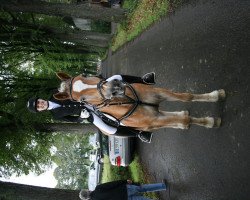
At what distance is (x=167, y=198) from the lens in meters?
11.5

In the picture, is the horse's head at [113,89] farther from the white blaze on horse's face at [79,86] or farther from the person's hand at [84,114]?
the person's hand at [84,114]

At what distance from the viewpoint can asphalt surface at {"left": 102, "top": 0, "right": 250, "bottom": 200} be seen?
7270 millimetres

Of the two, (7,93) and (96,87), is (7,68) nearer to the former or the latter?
(7,93)

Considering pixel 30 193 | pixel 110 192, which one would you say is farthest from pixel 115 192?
pixel 30 193

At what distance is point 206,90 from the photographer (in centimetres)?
884

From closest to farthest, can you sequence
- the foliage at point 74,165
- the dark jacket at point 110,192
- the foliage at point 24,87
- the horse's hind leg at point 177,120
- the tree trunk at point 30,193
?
1. the horse's hind leg at point 177,120
2. the dark jacket at point 110,192
3. the tree trunk at point 30,193
4. the foliage at point 24,87
5. the foliage at point 74,165

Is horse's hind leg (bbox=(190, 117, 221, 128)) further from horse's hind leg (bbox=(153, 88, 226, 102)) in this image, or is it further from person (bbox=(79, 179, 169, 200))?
person (bbox=(79, 179, 169, 200))

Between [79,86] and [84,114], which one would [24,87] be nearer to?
[84,114]

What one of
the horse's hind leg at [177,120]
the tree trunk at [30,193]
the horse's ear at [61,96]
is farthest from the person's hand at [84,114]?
the tree trunk at [30,193]

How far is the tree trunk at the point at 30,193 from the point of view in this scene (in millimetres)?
10969

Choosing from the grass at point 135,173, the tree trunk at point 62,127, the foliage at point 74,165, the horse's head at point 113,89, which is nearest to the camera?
the horse's head at point 113,89

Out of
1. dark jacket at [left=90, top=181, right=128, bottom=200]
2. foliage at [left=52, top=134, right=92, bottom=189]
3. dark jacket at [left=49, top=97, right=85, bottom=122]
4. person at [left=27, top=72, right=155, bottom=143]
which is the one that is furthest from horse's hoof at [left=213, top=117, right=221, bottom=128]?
foliage at [left=52, top=134, right=92, bottom=189]

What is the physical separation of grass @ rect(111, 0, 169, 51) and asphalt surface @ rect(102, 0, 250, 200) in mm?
691

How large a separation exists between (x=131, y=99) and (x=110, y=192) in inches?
133
